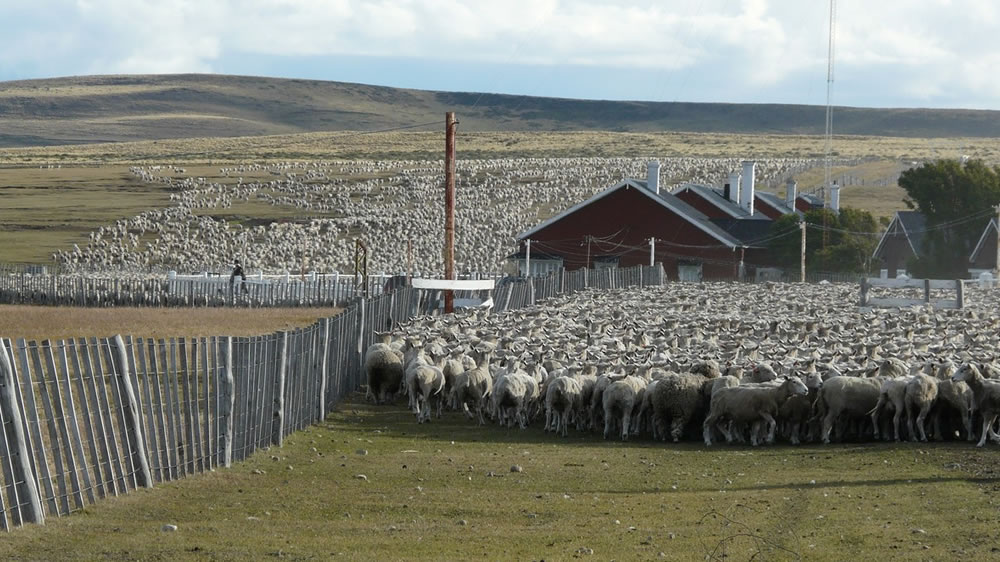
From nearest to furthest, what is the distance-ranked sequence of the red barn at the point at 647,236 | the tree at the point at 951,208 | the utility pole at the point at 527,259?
the utility pole at the point at 527,259 < the red barn at the point at 647,236 < the tree at the point at 951,208

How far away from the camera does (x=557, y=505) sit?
1463 centimetres

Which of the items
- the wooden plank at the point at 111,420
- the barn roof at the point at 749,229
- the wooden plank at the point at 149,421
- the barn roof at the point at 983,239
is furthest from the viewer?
the barn roof at the point at 983,239

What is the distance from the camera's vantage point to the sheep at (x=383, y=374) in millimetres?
26172

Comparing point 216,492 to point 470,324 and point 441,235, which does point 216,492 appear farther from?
point 441,235

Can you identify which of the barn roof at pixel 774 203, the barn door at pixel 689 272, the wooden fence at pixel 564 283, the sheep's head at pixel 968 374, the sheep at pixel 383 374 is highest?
the barn roof at pixel 774 203

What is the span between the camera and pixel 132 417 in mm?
14281

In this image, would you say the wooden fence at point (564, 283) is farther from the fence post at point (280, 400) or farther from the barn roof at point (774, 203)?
the fence post at point (280, 400)

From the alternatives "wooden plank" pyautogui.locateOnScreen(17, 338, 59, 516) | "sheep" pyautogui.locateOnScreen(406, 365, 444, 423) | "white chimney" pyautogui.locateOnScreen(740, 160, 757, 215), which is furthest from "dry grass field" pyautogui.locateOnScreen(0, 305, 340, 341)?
"white chimney" pyautogui.locateOnScreen(740, 160, 757, 215)

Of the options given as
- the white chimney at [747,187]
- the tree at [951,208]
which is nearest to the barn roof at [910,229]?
the tree at [951,208]

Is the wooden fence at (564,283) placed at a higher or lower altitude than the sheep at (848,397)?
lower

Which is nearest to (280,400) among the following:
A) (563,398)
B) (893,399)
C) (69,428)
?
(563,398)

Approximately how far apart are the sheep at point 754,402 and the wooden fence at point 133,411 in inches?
233

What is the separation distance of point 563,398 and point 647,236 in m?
51.0

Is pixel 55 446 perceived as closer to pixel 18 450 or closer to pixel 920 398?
pixel 18 450
